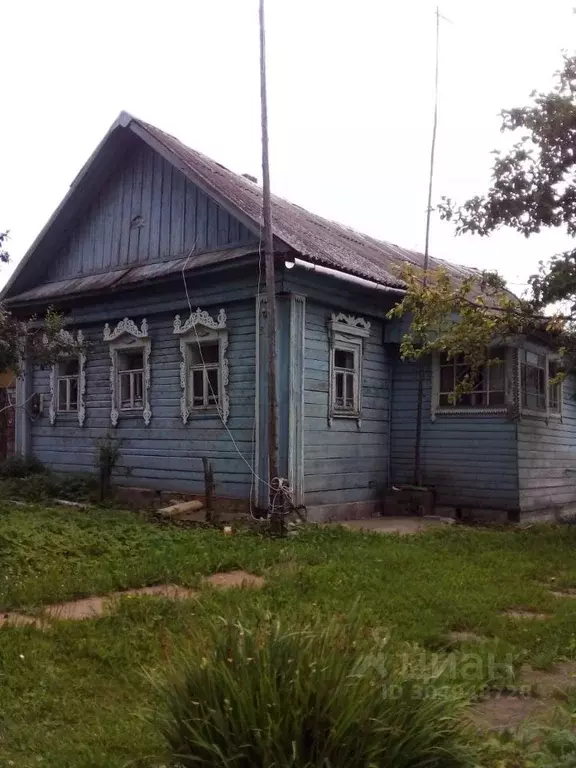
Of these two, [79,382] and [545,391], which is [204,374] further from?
[545,391]

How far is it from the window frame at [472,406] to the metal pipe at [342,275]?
1507 mm

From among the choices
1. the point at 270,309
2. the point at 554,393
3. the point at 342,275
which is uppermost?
the point at 342,275

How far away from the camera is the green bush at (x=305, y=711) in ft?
8.91

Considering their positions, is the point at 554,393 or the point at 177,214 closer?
the point at 177,214

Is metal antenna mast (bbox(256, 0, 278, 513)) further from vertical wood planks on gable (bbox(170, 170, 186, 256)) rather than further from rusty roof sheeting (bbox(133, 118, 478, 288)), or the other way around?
vertical wood planks on gable (bbox(170, 170, 186, 256))

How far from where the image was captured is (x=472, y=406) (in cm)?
1258

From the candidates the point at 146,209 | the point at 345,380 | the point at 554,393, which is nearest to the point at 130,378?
the point at 146,209

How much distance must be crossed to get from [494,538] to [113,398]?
6.74m

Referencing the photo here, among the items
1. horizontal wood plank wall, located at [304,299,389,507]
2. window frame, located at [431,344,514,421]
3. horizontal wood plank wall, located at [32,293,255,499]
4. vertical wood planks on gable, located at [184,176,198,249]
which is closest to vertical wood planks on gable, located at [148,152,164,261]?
vertical wood planks on gable, located at [184,176,198,249]

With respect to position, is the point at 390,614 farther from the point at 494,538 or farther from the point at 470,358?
the point at 470,358

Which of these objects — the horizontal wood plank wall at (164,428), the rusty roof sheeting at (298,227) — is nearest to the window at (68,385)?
the horizontal wood plank wall at (164,428)

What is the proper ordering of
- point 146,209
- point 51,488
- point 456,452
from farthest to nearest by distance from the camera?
point 146,209, point 51,488, point 456,452

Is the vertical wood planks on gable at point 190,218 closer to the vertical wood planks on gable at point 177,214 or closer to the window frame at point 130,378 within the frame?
the vertical wood planks on gable at point 177,214

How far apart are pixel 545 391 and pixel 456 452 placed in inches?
87.1
